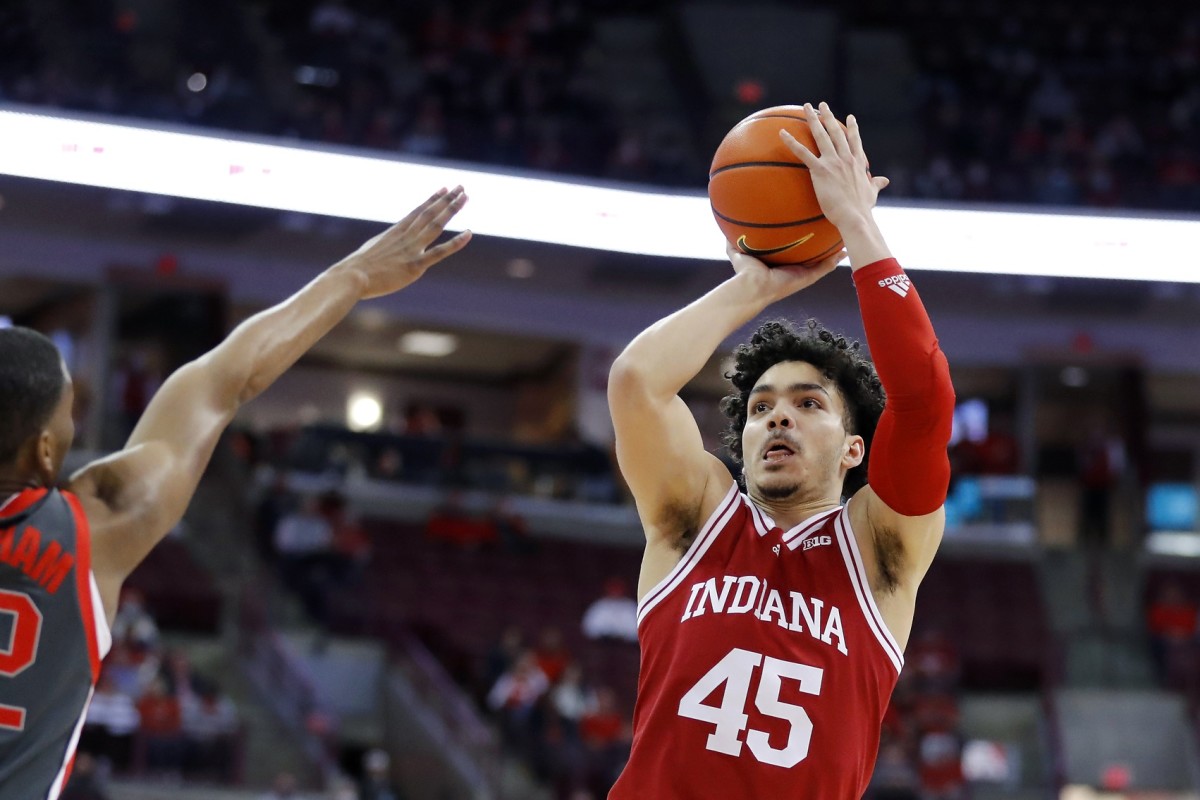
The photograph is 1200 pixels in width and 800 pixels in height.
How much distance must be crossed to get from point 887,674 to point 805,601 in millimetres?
223

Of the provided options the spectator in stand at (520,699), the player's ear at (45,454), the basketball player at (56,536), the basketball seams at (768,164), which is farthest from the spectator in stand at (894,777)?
the player's ear at (45,454)

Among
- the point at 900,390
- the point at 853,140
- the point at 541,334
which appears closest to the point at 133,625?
the point at 541,334

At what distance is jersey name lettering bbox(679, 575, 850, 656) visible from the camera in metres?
3.02

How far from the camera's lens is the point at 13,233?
1750cm

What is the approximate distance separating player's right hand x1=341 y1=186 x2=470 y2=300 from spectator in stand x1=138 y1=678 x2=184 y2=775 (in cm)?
949

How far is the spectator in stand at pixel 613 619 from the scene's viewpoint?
617 inches

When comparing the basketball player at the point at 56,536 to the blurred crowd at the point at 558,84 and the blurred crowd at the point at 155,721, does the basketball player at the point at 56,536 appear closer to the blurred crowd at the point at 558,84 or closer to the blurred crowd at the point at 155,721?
the blurred crowd at the point at 155,721

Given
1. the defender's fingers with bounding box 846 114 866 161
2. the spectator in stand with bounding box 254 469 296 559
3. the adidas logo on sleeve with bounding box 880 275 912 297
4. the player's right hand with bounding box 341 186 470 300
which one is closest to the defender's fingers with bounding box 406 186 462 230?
the player's right hand with bounding box 341 186 470 300

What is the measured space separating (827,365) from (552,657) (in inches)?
451

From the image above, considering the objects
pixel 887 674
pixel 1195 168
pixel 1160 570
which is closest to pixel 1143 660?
pixel 1160 570

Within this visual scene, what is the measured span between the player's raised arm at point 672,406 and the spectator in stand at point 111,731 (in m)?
9.59

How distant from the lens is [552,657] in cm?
1457

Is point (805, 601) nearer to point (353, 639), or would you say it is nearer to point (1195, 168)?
point (353, 639)

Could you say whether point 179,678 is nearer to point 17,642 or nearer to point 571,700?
point 571,700
